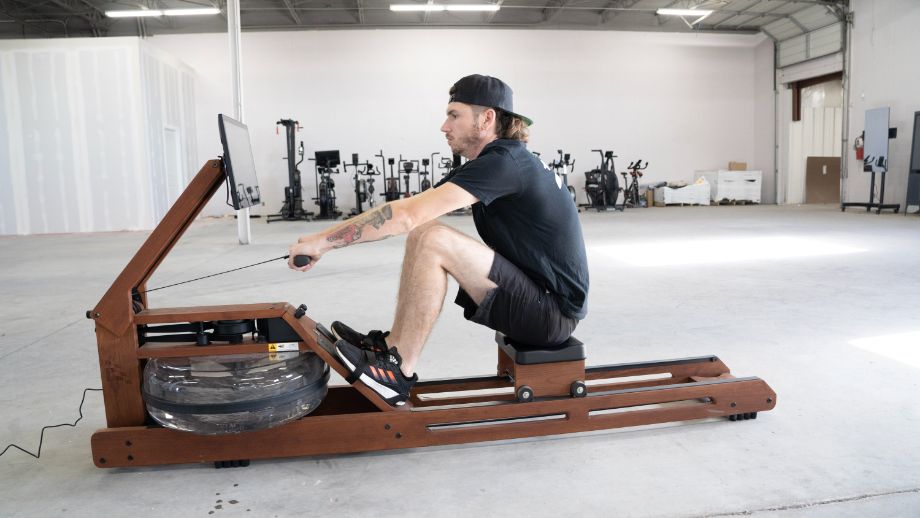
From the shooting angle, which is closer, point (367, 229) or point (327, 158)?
point (367, 229)

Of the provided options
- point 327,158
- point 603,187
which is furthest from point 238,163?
point 603,187


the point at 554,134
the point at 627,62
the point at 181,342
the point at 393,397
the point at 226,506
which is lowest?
the point at 226,506

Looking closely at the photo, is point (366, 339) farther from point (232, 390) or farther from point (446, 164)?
point (446, 164)

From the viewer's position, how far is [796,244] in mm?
6625

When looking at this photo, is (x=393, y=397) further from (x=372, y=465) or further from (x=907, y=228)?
(x=907, y=228)

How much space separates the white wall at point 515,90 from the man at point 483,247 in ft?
41.7

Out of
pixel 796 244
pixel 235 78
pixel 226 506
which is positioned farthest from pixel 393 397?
pixel 235 78

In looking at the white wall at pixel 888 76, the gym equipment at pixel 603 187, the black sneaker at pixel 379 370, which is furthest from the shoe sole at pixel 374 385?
the white wall at pixel 888 76

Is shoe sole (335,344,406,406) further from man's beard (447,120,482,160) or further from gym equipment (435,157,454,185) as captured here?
gym equipment (435,157,454,185)

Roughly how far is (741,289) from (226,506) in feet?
12.2

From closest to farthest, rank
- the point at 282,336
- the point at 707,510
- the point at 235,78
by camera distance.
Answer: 1. the point at 707,510
2. the point at 282,336
3. the point at 235,78

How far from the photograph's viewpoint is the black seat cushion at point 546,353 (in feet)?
6.23

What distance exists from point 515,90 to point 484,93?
13.1m

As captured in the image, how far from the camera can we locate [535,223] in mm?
1889
